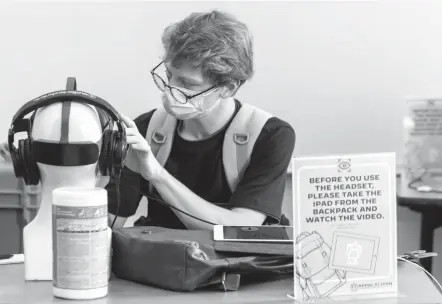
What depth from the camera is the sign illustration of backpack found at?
1.06m

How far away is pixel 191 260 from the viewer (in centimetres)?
109

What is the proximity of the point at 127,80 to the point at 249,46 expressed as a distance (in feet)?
2.67

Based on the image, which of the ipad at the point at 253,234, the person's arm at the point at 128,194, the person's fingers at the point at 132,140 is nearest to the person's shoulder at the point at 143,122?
the person's arm at the point at 128,194

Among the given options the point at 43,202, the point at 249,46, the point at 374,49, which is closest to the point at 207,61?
the point at 249,46

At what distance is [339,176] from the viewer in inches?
42.6

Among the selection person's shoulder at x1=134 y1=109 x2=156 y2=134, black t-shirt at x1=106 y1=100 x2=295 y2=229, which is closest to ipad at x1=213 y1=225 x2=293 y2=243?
black t-shirt at x1=106 y1=100 x2=295 y2=229

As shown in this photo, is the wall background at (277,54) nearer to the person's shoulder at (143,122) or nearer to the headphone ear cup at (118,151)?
the person's shoulder at (143,122)

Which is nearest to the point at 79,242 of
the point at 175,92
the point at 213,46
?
the point at 175,92

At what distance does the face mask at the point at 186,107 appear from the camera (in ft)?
5.50

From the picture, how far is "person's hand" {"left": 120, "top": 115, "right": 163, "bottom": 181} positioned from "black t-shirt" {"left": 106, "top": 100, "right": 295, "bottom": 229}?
0.21 m

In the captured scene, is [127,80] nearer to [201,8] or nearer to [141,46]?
[141,46]

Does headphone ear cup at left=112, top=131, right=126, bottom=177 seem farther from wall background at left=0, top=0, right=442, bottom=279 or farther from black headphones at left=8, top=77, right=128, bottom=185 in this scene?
wall background at left=0, top=0, right=442, bottom=279

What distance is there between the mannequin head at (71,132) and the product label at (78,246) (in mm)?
94

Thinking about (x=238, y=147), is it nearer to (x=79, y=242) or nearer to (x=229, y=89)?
(x=229, y=89)
